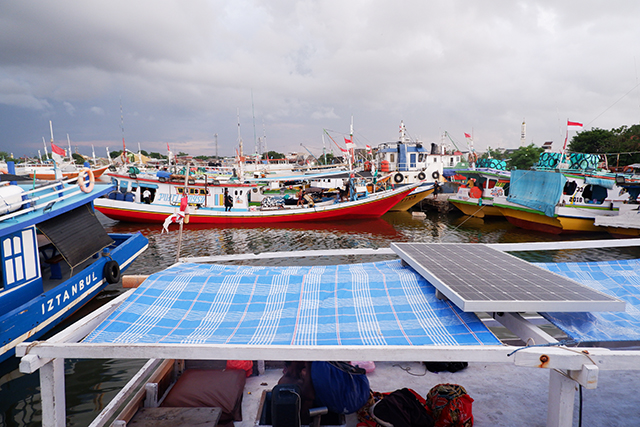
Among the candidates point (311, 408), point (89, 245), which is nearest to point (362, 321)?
point (311, 408)

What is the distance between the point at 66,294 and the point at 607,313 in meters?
9.66

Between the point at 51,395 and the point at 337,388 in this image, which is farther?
the point at 337,388

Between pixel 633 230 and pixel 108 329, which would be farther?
pixel 633 230

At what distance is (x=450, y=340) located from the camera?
303cm

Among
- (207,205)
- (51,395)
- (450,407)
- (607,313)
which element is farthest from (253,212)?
(607,313)

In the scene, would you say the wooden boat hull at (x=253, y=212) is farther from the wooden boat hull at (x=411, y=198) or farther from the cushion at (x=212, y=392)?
the cushion at (x=212, y=392)

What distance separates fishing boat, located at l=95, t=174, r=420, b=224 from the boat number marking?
13.6 meters

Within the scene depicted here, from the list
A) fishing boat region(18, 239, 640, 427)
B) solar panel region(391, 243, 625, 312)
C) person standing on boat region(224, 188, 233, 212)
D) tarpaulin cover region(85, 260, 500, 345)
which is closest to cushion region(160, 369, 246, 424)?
fishing boat region(18, 239, 640, 427)

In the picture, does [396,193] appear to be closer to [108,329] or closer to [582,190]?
[582,190]

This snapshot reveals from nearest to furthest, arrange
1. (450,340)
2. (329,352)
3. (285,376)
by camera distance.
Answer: (329,352) → (450,340) → (285,376)

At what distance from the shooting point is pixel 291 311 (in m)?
3.73

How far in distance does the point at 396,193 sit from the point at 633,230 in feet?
42.0

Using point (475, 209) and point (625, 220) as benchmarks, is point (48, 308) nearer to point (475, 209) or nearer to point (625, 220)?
point (625, 220)

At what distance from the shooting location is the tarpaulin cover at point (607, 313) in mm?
3291
